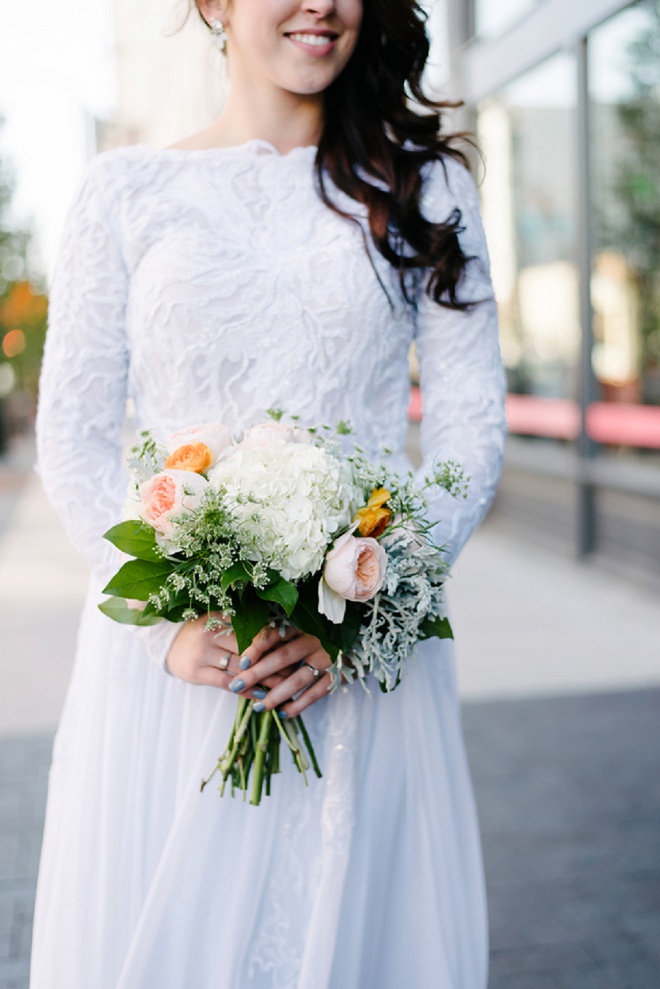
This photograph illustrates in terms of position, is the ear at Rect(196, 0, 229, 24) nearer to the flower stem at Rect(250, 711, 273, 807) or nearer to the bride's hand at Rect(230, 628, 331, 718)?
the bride's hand at Rect(230, 628, 331, 718)

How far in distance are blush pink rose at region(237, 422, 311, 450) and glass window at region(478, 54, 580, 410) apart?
679 cm

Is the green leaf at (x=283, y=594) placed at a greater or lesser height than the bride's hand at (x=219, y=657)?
greater

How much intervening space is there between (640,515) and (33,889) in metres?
5.05

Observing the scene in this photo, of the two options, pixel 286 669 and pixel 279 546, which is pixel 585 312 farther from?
pixel 279 546

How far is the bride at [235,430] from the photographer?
1865mm

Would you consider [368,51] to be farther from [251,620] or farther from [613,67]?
[613,67]

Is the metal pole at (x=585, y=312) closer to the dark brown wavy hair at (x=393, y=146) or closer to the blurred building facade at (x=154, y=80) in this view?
the dark brown wavy hair at (x=393, y=146)

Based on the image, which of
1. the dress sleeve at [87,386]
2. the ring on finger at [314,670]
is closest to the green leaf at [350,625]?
the ring on finger at [314,670]

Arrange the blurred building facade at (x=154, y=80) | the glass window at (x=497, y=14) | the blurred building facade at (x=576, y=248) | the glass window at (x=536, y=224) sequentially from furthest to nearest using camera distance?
the blurred building facade at (x=154, y=80) < the glass window at (x=497, y=14) < the glass window at (x=536, y=224) < the blurred building facade at (x=576, y=248)

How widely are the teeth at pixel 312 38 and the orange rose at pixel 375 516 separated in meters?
0.85

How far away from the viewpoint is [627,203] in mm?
7496

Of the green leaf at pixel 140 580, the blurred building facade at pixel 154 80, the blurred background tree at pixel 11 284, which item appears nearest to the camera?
the green leaf at pixel 140 580

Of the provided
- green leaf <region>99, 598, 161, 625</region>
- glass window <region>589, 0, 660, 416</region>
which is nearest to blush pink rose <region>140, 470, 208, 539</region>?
green leaf <region>99, 598, 161, 625</region>

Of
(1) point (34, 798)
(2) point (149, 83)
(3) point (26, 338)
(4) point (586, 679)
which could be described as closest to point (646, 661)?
(4) point (586, 679)
